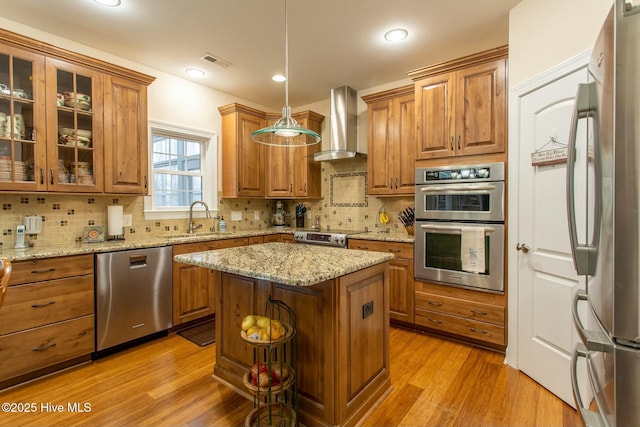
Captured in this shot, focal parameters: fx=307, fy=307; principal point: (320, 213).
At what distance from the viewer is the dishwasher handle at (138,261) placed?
8.95ft

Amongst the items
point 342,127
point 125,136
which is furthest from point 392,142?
point 125,136

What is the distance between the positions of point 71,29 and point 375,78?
3065mm

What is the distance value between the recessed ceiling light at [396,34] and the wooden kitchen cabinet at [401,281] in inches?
77.7

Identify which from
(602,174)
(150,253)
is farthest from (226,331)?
(602,174)

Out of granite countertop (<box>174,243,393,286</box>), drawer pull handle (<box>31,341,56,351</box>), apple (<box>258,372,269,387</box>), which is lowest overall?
drawer pull handle (<box>31,341,56,351</box>)

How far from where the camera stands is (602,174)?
36.5 inches

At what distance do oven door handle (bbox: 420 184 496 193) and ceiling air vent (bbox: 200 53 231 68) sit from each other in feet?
8.17

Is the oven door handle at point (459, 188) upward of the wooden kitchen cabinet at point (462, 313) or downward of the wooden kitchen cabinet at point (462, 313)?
upward

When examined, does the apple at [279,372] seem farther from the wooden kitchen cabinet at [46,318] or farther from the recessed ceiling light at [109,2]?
the recessed ceiling light at [109,2]

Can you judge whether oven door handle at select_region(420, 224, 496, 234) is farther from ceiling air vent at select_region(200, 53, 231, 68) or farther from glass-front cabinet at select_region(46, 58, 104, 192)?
glass-front cabinet at select_region(46, 58, 104, 192)

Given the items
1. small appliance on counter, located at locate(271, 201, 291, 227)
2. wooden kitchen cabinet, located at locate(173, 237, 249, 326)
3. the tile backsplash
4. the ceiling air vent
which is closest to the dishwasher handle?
wooden kitchen cabinet, located at locate(173, 237, 249, 326)

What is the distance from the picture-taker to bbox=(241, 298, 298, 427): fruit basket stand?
5.25 feet

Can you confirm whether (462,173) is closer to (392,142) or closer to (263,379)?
(392,142)

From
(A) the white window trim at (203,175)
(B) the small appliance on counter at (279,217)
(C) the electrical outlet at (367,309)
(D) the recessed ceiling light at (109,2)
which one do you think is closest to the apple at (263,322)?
(C) the electrical outlet at (367,309)
